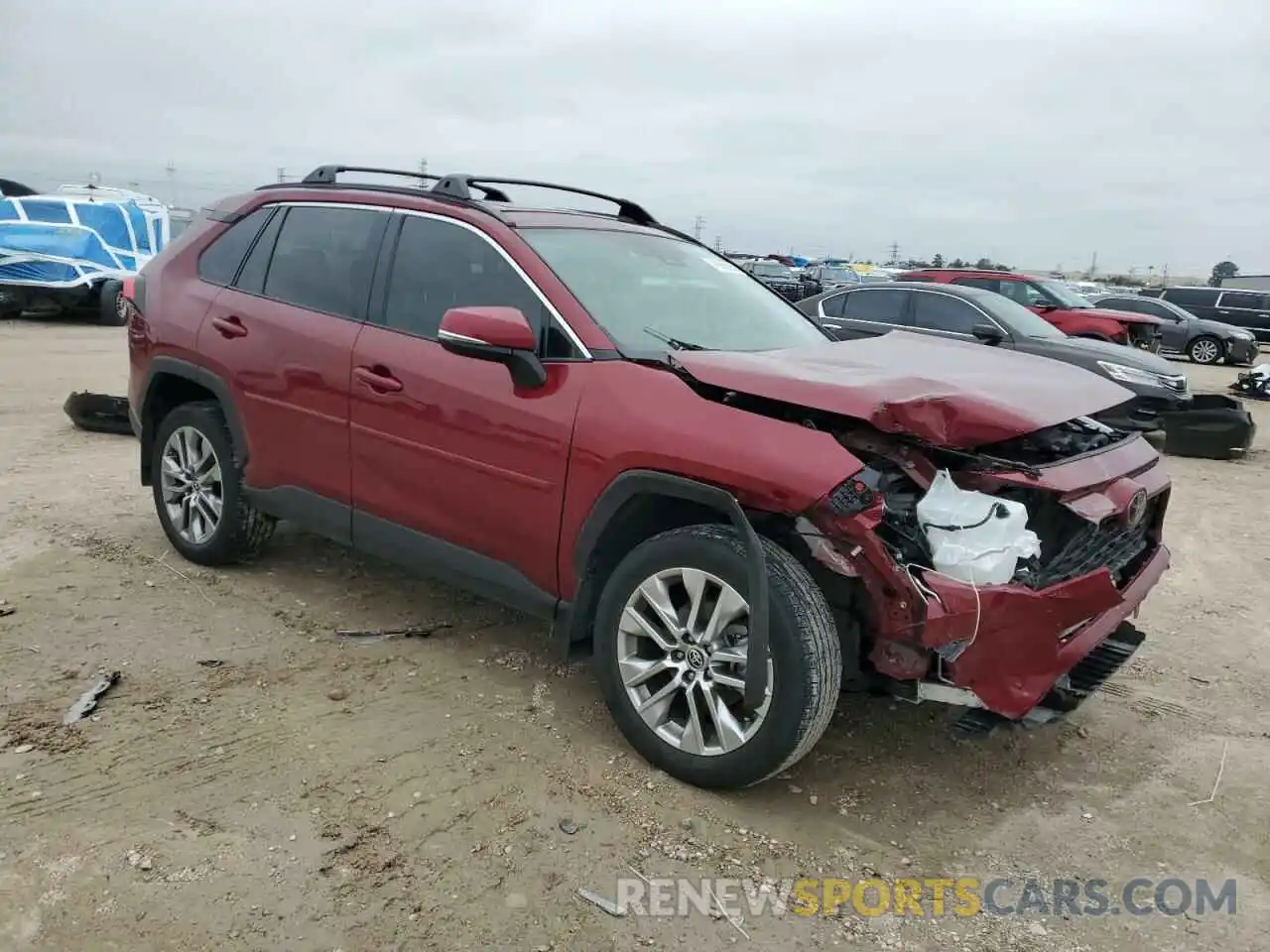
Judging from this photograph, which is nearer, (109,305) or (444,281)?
(444,281)

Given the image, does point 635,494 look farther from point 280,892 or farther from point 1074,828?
point 1074,828

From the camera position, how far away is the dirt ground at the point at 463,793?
8.21 ft

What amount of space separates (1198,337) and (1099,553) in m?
22.3

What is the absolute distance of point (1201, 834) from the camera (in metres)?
3.01

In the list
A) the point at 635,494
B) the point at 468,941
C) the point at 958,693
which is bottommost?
the point at 468,941

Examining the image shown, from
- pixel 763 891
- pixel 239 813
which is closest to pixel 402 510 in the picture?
pixel 239 813

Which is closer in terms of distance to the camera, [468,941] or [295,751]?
[468,941]

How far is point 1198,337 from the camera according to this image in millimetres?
22125

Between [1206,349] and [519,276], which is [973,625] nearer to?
[519,276]

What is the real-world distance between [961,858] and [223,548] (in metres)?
3.52

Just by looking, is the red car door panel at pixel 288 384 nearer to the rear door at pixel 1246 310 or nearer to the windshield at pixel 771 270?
the windshield at pixel 771 270

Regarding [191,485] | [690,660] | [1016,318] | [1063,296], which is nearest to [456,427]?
[690,660]

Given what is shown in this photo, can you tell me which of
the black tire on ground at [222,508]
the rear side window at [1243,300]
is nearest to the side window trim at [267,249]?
the black tire on ground at [222,508]

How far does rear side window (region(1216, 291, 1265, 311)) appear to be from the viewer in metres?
25.7
